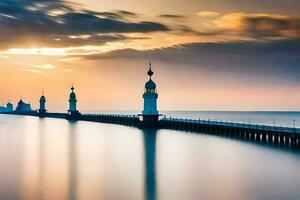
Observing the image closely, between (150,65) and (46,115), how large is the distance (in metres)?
100

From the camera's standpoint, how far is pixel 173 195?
27.8m

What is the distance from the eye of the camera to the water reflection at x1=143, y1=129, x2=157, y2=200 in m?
28.7

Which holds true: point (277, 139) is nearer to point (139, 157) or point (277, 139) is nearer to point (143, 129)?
point (139, 157)

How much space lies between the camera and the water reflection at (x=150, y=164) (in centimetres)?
2865

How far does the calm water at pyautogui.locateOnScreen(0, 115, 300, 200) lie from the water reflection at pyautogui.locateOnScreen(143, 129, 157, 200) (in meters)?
0.02

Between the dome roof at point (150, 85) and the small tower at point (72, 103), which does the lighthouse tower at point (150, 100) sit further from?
the small tower at point (72, 103)

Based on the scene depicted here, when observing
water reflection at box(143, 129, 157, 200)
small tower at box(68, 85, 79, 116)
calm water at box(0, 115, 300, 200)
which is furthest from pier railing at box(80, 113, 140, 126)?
calm water at box(0, 115, 300, 200)

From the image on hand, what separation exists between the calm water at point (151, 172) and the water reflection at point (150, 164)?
0.7 inches

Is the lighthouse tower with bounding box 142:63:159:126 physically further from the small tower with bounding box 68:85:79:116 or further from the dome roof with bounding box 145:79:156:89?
the small tower with bounding box 68:85:79:116

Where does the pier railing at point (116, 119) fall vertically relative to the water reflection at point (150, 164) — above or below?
above

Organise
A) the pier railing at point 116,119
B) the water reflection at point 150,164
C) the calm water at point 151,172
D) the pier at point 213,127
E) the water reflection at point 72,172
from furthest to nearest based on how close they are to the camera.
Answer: the pier railing at point 116,119 < the pier at point 213,127 < the water reflection at point 150,164 < the water reflection at point 72,172 < the calm water at point 151,172

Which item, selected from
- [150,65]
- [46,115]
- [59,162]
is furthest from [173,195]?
[46,115]

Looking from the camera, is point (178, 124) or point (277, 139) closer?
point (277, 139)

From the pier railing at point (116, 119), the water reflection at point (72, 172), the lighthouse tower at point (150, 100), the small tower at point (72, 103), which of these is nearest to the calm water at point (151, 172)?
the water reflection at point (72, 172)
